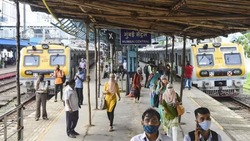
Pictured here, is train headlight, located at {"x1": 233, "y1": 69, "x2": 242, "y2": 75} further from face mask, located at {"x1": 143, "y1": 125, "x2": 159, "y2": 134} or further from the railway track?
A: face mask, located at {"x1": 143, "y1": 125, "x2": 159, "y2": 134}

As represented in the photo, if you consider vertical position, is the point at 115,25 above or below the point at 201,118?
above

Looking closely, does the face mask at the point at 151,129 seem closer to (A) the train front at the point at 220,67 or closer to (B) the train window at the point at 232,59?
(A) the train front at the point at 220,67

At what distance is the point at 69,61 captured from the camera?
70.1 ft

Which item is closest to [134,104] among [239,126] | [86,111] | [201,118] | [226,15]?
[86,111]

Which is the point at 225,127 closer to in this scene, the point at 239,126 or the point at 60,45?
the point at 239,126

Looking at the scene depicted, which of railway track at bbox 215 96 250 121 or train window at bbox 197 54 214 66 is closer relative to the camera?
railway track at bbox 215 96 250 121

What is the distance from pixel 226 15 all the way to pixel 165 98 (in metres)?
3.17

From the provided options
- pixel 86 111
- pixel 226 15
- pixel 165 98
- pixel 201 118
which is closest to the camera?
pixel 201 118

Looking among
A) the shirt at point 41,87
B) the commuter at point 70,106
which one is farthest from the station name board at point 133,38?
the commuter at point 70,106

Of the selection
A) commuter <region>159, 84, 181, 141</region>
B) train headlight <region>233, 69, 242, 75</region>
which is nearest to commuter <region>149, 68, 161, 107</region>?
commuter <region>159, 84, 181, 141</region>

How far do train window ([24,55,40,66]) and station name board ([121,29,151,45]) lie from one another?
7042mm

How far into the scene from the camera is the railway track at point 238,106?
54.7ft

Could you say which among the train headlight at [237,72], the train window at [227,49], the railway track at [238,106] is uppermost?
the train window at [227,49]

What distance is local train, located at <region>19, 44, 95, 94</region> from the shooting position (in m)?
20.6
